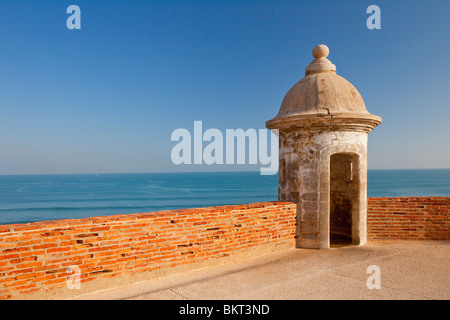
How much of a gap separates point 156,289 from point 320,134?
4256 mm

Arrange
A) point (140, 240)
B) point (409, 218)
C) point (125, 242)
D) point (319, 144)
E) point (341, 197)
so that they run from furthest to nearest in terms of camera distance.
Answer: point (341, 197)
point (409, 218)
point (319, 144)
point (140, 240)
point (125, 242)

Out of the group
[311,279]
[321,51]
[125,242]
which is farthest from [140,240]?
[321,51]

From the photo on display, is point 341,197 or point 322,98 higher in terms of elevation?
point 322,98

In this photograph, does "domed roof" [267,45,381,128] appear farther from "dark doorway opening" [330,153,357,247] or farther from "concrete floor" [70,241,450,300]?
"concrete floor" [70,241,450,300]

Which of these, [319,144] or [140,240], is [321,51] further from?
[140,240]

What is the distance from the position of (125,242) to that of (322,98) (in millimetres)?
4709

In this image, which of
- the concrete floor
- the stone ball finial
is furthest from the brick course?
the stone ball finial

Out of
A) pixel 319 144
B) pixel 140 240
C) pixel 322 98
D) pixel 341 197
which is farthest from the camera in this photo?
pixel 341 197

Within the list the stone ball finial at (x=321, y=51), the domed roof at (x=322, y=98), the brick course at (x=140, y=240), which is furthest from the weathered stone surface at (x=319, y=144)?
the stone ball finial at (x=321, y=51)

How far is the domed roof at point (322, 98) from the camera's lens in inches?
243

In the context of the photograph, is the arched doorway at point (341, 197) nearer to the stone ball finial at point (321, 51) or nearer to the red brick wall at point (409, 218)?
the red brick wall at point (409, 218)

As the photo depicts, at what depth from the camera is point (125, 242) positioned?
14.2ft
